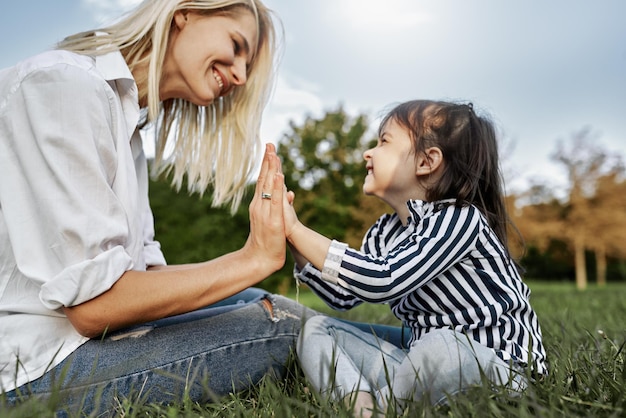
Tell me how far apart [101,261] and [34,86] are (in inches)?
22.5

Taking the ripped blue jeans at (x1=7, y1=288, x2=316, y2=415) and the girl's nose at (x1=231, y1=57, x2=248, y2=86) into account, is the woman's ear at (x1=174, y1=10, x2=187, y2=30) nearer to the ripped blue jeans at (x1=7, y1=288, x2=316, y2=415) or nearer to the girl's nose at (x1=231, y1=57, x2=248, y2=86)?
the girl's nose at (x1=231, y1=57, x2=248, y2=86)

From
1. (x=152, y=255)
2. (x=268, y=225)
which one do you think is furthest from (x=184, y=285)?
(x=152, y=255)

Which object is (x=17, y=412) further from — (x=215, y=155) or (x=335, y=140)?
(x=335, y=140)

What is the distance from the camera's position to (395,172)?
2.27 m

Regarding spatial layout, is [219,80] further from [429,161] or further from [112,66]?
[429,161]

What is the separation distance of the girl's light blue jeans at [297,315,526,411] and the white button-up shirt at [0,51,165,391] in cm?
67

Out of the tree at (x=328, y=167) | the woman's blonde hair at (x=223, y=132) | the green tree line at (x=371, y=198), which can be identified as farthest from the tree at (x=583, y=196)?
the woman's blonde hair at (x=223, y=132)

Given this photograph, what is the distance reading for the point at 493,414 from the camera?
4.15 ft

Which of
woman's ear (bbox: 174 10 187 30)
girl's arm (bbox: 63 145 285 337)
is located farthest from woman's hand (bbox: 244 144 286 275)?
woman's ear (bbox: 174 10 187 30)

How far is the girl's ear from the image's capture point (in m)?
2.23

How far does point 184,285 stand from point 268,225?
370 millimetres

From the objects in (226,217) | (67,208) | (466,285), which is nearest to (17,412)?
(67,208)

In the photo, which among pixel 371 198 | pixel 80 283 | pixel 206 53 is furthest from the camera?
pixel 371 198

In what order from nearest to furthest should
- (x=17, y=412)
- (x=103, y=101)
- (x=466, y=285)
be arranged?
(x=17, y=412), (x=103, y=101), (x=466, y=285)
